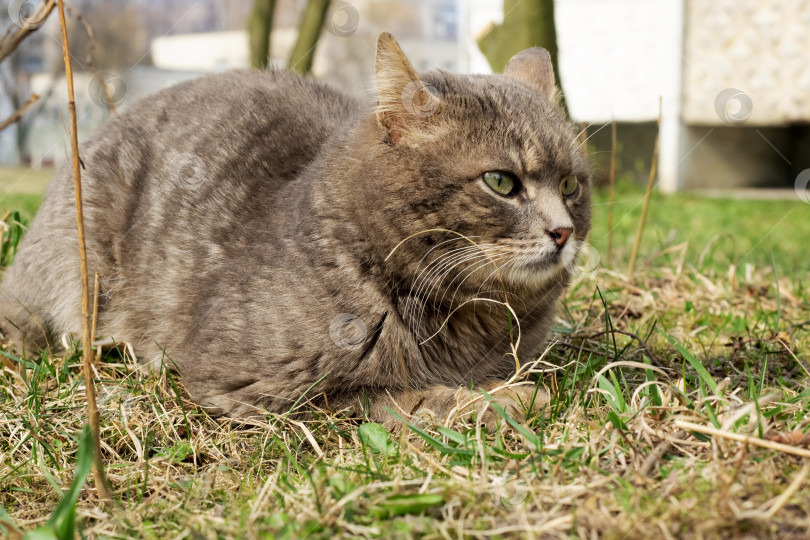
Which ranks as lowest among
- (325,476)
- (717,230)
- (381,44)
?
(717,230)

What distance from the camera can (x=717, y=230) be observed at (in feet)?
20.7

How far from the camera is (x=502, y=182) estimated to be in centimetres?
204

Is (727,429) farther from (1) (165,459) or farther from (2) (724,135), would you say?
(2) (724,135)

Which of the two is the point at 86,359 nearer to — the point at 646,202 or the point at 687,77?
the point at 646,202

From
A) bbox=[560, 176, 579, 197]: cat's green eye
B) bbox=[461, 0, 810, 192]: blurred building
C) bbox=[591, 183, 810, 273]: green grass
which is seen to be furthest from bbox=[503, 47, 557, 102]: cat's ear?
bbox=[461, 0, 810, 192]: blurred building

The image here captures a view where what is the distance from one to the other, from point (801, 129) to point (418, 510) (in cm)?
1201

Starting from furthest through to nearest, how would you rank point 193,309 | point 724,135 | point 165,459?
point 724,135 < point 193,309 < point 165,459

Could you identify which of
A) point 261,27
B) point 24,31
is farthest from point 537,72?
point 261,27

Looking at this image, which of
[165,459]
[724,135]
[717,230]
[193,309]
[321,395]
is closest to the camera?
[165,459]

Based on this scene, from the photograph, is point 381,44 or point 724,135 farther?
point 724,135

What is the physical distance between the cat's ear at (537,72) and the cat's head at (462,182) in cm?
36

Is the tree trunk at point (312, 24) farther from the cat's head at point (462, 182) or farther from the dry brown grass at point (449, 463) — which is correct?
the cat's head at point (462, 182)

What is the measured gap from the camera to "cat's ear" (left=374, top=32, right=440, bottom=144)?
80.7 inches

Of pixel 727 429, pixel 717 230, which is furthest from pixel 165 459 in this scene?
pixel 717 230
